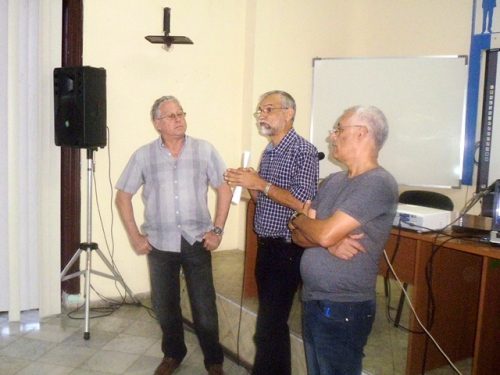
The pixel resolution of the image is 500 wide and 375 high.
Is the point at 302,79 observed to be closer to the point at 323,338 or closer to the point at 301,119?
the point at 301,119

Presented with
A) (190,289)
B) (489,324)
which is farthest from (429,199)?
(190,289)

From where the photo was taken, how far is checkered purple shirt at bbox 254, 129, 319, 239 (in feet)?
6.69

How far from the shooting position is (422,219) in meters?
2.13

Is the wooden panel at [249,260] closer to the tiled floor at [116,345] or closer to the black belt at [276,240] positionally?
the tiled floor at [116,345]

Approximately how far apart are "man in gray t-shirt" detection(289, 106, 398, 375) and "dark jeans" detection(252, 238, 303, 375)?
1.33 feet

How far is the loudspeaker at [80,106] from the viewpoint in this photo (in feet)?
9.81

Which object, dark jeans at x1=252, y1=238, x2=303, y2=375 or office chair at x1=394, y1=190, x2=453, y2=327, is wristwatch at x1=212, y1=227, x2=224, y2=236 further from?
office chair at x1=394, y1=190, x2=453, y2=327

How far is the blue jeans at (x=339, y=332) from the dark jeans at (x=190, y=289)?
3.07 ft

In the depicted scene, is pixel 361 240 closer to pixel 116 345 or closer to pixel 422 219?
pixel 422 219

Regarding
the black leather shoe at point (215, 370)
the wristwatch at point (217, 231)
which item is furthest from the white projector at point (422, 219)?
the black leather shoe at point (215, 370)

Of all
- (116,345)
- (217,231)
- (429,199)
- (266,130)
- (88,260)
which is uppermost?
(266,130)

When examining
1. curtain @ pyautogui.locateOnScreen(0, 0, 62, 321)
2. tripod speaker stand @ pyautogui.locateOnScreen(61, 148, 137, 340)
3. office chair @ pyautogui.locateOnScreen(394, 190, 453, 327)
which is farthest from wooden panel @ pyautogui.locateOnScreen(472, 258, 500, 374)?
curtain @ pyautogui.locateOnScreen(0, 0, 62, 321)

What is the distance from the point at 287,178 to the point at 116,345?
1.73m

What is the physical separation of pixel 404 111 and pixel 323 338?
8.79 ft
